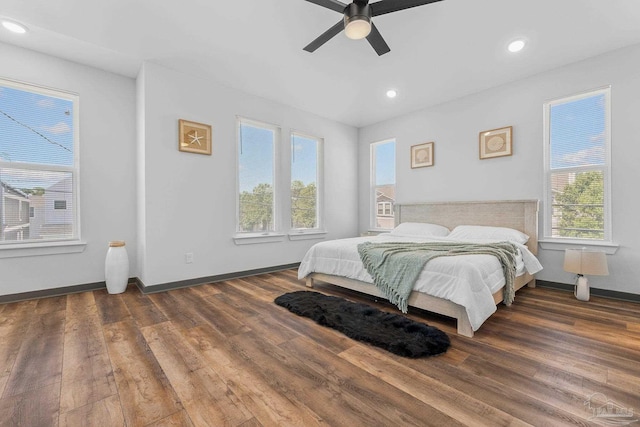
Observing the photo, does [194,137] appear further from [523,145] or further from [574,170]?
[574,170]

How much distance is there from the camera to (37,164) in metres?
3.08

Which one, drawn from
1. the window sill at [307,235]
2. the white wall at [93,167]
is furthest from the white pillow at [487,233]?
the white wall at [93,167]

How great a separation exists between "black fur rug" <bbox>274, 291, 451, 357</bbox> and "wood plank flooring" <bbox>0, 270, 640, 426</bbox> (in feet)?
0.27

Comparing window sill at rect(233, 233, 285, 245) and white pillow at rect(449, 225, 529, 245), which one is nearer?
white pillow at rect(449, 225, 529, 245)

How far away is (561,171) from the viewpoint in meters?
3.44

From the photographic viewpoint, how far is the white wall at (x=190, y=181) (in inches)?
129

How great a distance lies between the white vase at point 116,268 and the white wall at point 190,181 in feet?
0.67

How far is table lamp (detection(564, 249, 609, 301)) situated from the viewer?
282cm

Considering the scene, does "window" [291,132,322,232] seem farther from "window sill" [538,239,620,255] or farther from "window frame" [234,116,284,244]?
"window sill" [538,239,620,255]

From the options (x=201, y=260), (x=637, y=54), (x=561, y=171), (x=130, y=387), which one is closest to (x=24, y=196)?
(x=201, y=260)

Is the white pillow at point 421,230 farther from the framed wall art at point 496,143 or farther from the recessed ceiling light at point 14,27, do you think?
the recessed ceiling light at point 14,27

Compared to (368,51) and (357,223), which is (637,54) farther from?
(357,223)

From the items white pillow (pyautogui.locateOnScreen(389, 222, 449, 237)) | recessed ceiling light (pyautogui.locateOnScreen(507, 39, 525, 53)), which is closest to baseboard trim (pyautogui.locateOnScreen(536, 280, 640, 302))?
white pillow (pyautogui.locateOnScreen(389, 222, 449, 237))

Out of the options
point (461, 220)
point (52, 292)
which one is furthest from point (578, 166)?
point (52, 292)
